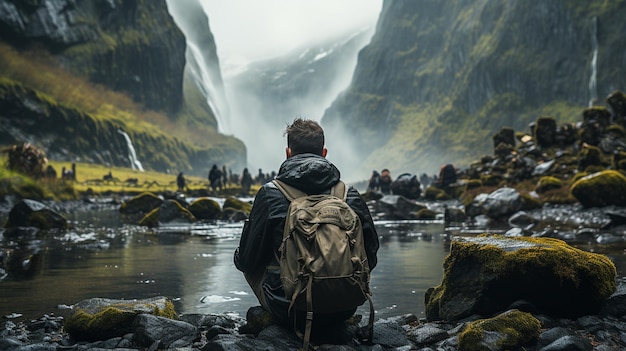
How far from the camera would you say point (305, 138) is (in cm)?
608

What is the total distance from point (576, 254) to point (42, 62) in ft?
492

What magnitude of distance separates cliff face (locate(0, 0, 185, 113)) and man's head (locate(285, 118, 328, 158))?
460 ft

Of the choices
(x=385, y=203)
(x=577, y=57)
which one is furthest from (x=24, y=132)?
(x=577, y=57)

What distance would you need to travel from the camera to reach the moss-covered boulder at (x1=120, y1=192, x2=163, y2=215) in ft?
112

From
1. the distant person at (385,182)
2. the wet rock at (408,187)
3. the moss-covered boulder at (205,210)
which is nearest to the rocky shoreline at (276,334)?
the moss-covered boulder at (205,210)

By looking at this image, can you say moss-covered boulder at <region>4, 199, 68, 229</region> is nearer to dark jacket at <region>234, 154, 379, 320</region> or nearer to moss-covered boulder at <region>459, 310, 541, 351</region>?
dark jacket at <region>234, 154, 379, 320</region>

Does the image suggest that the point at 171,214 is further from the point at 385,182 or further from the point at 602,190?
the point at 385,182

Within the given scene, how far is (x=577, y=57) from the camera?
16238 centimetres

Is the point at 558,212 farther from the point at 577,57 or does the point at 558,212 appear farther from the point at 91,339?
the point at 577,57

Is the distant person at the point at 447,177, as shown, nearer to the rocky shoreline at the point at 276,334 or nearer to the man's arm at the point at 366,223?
the rocky shoreline at the point at 276,334

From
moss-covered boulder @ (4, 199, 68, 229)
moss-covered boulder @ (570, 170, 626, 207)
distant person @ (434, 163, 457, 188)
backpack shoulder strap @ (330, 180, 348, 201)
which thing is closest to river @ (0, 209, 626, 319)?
moss-covered boulder @ (4, 199, 68, 229)

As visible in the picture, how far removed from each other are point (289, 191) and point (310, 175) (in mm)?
267

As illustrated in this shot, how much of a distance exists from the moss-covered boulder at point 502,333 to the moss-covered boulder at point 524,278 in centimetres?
68

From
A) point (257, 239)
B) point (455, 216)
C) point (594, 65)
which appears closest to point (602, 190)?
point (455, 216)
